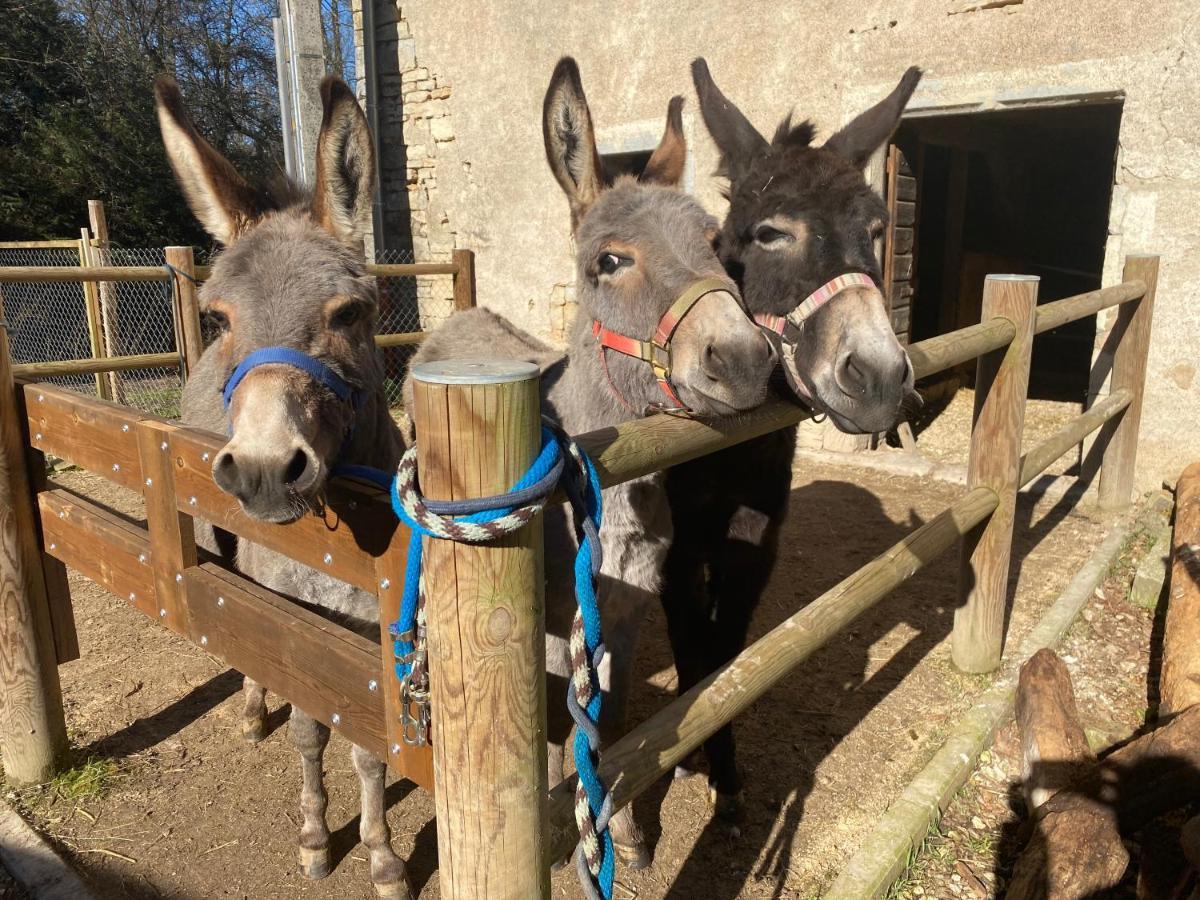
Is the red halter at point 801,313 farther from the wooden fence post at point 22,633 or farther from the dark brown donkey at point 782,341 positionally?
the wooden fence post at point 22,633

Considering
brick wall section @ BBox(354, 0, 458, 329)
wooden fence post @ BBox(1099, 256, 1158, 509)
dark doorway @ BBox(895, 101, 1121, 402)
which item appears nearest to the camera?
wooden fence post @ BBox(1099, 256, 1158, 509)

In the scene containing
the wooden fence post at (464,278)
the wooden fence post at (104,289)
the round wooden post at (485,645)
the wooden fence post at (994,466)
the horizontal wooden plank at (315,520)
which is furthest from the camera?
the wooden fence post at (104,289)

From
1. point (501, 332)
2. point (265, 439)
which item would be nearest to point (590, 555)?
point (265, 439)

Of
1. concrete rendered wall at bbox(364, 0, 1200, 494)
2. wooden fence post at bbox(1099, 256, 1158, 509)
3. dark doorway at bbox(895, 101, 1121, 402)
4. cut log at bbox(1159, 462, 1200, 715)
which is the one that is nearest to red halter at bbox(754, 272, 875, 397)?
cut log at bbox(1159, 462, 1200, 715)

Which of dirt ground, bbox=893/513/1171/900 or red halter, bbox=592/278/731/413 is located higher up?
red halter, bbox=592/278/731/413

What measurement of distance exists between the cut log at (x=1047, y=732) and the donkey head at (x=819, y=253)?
55.0 inches

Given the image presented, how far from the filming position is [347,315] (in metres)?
1.86

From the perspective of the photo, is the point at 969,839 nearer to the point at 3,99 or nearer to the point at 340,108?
the point at 340,108

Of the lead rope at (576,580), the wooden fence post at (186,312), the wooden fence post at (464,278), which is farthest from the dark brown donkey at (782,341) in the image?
the wooden fence post at (464,278)

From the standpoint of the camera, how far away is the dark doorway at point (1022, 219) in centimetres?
876

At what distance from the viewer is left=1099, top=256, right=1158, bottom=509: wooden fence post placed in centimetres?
488

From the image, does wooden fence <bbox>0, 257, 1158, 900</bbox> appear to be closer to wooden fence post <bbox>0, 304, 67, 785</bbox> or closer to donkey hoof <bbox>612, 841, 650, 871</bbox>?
wooden fence post <bbox>0, 304, 67, 785</bbox>

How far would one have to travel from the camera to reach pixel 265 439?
1.40 m

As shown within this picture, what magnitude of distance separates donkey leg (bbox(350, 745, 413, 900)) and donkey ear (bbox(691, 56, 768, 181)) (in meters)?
2.36
